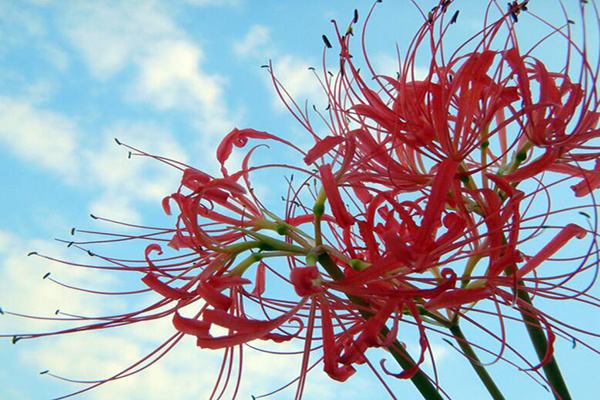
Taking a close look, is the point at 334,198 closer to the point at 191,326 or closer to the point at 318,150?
the point at 318,150

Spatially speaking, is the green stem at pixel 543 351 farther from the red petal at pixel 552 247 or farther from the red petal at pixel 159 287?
the red petal at pixel 159 287

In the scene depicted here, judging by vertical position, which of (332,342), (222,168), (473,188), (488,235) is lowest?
(332,342)

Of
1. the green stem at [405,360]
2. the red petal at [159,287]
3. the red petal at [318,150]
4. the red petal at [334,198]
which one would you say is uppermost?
the red petal at [318,150]

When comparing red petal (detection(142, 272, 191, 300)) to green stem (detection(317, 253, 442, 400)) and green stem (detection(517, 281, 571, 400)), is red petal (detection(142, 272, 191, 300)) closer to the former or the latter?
green stem (detection(317, 253, 442, 400))

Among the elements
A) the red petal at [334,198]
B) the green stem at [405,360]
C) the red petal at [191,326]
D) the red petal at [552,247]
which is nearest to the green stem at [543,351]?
the red petal at [552,247]

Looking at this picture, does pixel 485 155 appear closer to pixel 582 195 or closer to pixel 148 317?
pixel 582 195

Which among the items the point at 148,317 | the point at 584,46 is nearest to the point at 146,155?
the point at 148,317
